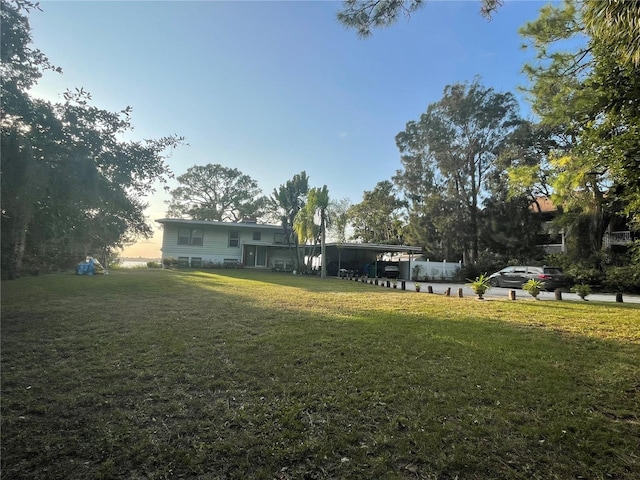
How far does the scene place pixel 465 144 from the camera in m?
28.0

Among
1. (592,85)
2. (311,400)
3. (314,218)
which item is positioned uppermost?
(592,85)

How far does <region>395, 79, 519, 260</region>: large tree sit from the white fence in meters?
3.88

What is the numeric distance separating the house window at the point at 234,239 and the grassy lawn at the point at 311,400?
19370mm

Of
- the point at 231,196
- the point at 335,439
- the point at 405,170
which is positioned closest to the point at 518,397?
the point at 335,439

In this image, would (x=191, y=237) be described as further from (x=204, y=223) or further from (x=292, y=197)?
(x=292, y=197)

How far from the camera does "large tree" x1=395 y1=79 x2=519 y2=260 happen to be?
87.5 feet

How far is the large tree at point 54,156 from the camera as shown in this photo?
5.62 metres

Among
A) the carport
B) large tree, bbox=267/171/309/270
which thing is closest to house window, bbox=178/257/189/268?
large tree, bbox=267/171/309/270

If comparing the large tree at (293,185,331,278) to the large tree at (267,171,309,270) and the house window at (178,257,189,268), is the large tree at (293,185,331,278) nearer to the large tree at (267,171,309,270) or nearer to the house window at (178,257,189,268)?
the large tree at (267,171,309,270)

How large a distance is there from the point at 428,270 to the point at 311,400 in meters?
22.2

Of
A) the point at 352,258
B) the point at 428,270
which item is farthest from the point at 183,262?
the point at 428,270

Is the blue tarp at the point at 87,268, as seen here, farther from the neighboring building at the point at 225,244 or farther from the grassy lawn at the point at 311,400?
the grassy lawn at the point at 311,400

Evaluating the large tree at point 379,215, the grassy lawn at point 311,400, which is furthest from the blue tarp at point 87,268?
the large tree at point 379,215

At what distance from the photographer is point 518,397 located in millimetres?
3273
